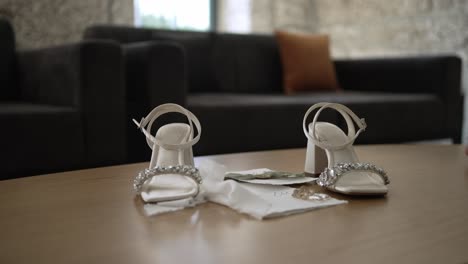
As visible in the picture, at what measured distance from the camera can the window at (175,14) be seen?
10.9 ft

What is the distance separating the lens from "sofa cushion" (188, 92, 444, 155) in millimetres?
2008

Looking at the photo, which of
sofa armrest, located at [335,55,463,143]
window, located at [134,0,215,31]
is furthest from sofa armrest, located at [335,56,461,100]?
window, located at [134,0,215,31]

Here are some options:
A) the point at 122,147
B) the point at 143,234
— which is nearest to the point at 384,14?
the point at 122,147

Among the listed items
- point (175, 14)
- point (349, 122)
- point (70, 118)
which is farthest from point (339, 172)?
point (175, 14)

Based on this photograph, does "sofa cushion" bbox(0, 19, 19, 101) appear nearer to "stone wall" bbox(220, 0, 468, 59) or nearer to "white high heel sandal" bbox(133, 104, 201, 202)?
"white high heel sandal" bbox(133, 104, 201, 202)

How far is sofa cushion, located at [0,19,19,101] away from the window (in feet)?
3.32

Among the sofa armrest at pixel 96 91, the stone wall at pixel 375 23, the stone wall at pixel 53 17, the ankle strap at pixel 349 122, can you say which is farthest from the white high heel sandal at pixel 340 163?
the stone wall at pixel 375 23

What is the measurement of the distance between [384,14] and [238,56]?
1.43m

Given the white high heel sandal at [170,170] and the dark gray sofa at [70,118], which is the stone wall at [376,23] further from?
the white high heel sandal at [170,170]

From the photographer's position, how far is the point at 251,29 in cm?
375

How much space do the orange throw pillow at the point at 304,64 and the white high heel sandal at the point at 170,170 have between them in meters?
1.97

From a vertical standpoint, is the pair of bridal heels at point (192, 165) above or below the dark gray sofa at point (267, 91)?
above

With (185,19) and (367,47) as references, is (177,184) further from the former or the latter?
(367,47)

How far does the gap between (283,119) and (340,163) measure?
51.2 inches
